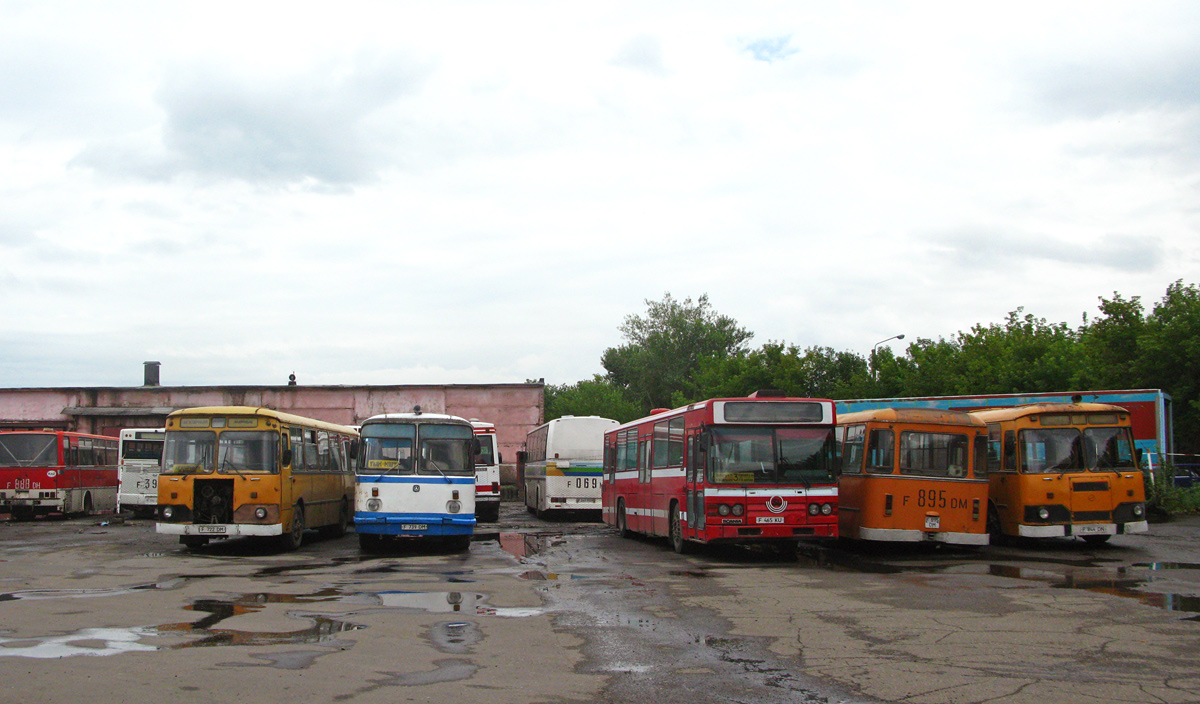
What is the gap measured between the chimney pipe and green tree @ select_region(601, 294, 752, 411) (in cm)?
4527

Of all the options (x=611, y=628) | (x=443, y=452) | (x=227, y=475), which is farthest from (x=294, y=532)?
(x=611, y=628)

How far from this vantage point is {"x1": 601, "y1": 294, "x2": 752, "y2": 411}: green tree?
3600 inches

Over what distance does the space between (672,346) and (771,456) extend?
7522 centimetres

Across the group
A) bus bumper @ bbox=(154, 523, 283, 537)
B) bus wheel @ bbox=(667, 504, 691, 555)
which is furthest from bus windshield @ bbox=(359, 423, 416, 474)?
bus wheel @ bbox=(667, 504, 691, 555)

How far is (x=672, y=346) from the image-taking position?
301 ft

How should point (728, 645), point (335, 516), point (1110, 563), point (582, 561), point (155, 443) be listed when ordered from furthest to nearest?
point (155, 443)
point (335, 516)
point (582, 561)
point (1110, 563)
point (728, 645)

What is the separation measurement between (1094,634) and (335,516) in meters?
17.9

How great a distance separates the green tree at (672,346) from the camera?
91.4 meters

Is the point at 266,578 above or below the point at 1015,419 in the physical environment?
below

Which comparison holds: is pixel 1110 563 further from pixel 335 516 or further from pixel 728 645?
pixel 335 516

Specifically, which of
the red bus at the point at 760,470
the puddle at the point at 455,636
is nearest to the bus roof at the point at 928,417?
the red bus at the point at 760,470

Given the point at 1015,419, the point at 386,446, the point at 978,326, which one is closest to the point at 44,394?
the point at 386,446

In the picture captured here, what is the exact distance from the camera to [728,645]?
9031 millimetres

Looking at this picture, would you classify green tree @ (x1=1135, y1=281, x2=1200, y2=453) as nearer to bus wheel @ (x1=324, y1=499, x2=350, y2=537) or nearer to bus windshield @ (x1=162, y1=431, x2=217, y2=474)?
bus wheel @ (x1=324, y1=499, x2=350, y2=537)
